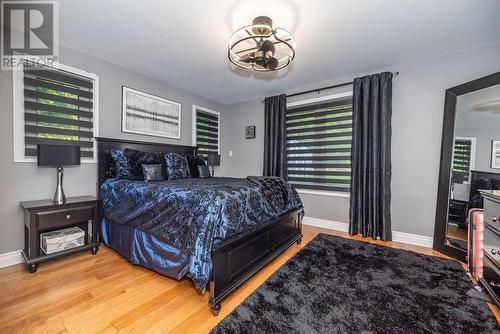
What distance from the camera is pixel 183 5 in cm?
203

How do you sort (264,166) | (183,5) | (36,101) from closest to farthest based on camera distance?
(183,5), (36,101), (264,166)

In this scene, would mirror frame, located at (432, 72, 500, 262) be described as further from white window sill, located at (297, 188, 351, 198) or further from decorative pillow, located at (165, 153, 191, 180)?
decorative pillow, located at (165, 153, 191, 180)

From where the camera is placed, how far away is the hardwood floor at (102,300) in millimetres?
1516

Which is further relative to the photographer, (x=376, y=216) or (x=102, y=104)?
(x=376, y=216)

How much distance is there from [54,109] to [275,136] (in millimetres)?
3367

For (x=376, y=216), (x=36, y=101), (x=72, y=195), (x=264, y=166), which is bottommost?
(x=376, y=216)

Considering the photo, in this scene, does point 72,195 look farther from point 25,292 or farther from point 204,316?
point 204,316

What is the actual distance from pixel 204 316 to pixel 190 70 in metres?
3.26

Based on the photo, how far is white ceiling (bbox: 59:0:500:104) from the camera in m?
2.02

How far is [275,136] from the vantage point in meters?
4.33

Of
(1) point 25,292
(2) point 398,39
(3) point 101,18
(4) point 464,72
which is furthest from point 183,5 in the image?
(4) point 464,72

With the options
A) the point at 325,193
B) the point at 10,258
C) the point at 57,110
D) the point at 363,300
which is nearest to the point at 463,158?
the point at 325,193

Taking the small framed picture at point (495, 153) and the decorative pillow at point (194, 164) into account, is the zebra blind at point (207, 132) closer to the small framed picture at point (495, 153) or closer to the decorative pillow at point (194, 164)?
the decorative pillow at point (194, 164)

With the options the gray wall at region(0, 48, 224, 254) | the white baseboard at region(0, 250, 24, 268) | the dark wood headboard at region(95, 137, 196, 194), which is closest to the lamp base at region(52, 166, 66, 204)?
the gray wall at region(0, 48, 224, 254)
